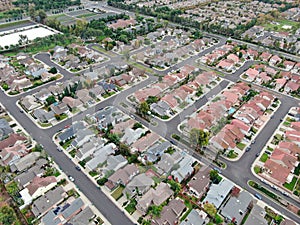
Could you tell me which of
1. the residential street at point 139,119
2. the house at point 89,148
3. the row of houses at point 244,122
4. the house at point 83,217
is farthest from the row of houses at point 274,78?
the house at point 83,217

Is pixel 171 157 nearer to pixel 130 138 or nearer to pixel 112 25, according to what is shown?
pixel 130 138

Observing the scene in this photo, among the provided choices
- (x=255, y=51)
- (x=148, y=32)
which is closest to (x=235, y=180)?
(x=255, y=51)

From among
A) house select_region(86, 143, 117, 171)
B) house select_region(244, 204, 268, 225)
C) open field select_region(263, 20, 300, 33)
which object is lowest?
house select_region(244, 204, 268, 225)

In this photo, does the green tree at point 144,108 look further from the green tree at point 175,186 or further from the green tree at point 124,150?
the green tree at point 175,186

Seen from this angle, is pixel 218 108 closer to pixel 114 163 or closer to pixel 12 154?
pixel 114 163

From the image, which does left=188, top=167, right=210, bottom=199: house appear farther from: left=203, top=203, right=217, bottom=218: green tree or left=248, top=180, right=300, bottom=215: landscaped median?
left=248, top=180, right=300, bottom=215: landscaped median

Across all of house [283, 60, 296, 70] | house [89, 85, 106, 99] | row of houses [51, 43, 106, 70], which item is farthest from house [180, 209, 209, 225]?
house [283, 60, 296, 70]

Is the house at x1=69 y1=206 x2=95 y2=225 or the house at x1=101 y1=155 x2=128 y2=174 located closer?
the house at x1=69 y1=206 x2=95 y2=225
